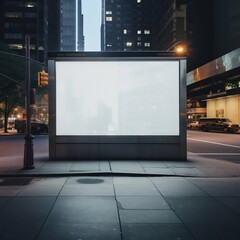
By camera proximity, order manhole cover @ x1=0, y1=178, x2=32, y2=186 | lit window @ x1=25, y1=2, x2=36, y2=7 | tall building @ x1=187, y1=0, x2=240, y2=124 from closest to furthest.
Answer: manhole cover @ x1=0, y1=178, x2=32, y2=186 < tall building @ x1=187, y1=0, x2=240, y2=124 < lit window @ x1=25, y1=2, x2=36, y2=7

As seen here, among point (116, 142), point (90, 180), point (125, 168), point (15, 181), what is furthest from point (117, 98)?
point (15, 181)

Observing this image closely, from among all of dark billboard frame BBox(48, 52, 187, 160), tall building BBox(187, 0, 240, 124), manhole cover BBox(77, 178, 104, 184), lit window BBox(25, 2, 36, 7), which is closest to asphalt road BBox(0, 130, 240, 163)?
dark billboard frame BBox(48, 52, 187, 160)

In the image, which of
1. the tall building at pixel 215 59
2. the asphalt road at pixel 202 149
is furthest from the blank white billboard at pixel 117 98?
the tall building at pixel 215 59

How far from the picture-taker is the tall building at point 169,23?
110 m

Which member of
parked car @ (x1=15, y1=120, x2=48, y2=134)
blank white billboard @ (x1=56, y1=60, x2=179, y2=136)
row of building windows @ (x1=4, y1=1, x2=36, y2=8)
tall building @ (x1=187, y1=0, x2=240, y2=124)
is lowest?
parked car @ (x1=15, y1=120, x2=48, y2=134)

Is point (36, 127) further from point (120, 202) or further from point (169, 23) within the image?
point (169, 23)

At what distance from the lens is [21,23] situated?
119m

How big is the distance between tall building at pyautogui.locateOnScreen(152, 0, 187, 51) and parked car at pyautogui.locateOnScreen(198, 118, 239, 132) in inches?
2002

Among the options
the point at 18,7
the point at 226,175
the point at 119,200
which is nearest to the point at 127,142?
the point at 226,175

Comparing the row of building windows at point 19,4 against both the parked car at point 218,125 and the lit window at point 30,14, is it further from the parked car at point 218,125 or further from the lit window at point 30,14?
the parked car at point 218,125

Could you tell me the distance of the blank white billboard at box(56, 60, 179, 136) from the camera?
48.5ft

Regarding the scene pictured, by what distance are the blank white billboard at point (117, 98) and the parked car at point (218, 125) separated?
94.6ft

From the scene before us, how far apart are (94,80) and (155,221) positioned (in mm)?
9386

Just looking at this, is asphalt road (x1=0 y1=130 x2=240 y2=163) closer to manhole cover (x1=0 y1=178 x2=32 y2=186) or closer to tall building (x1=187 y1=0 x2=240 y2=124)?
manhole cover (x1=0 y1=178 x2=32 y2=186)
